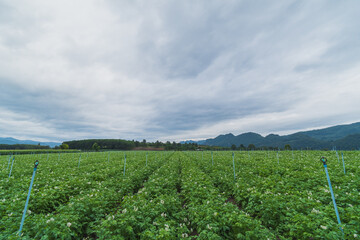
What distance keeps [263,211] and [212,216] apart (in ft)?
7.27

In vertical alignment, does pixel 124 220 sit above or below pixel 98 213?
above

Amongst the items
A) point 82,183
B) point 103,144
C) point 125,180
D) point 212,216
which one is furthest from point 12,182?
point 103,144

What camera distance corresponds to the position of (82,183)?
9.29 m

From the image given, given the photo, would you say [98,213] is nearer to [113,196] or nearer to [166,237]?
[113,196]

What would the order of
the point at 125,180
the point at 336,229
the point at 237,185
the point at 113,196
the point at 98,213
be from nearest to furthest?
the point at 336,229 → the point at 98,213 → the point at 113,196 → the point at 237,185 → the point at 125,180

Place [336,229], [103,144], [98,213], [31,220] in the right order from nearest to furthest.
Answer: [336,229] → [31,220] → [98,213] → [103,144]

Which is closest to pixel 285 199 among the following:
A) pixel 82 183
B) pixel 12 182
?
pixel 82 183

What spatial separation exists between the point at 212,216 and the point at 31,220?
576cm

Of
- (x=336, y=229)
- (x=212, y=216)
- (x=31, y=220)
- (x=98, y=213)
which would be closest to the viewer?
(x=336, y=229)

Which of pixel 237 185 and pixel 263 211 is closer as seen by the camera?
pixel 263 211

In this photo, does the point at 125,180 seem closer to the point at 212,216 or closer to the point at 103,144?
the point at 212,216

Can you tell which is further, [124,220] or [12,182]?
[12,182]

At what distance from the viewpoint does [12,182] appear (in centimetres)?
936

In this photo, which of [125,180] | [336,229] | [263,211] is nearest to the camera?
[336,229]
